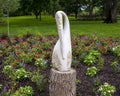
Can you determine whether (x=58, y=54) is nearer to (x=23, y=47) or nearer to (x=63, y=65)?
(x=63, y=65)

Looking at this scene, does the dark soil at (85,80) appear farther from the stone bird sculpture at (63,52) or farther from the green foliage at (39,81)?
the stone bird sculpture at (63,52)

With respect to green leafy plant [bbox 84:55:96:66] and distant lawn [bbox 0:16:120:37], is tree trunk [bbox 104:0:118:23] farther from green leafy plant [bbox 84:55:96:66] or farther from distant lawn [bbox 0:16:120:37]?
green leafy plant [bbox 84:55:96:66]

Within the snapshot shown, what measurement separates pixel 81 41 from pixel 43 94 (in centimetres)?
381

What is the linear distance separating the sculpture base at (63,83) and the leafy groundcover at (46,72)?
385 millimetres

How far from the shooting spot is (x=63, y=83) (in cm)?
443

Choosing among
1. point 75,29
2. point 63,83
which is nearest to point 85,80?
point 63,83

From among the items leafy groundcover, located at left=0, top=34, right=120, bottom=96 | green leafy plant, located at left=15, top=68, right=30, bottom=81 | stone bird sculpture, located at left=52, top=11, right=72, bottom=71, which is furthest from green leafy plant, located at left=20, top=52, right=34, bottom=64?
stone bird sculpture, located at left=52, top=11, right=72, bottom=71

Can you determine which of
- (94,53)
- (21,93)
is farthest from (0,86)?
(94,53)

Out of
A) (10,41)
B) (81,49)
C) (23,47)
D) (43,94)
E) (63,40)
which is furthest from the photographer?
(10,41)

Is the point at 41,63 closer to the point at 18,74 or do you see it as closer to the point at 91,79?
the point at 18,74

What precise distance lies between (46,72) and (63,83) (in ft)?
4.56

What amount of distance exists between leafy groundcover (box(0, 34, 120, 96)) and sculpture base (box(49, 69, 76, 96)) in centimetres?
39

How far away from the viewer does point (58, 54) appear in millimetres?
4547

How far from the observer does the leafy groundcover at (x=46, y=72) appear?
4816 millimetres
